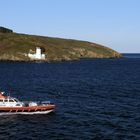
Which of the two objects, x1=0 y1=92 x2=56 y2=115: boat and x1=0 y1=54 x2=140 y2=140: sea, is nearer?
x1=0 y1=54 x2=140 y2=140: sea

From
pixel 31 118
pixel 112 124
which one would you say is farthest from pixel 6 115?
pixel 112 124

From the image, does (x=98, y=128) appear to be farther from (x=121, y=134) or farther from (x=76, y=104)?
(x=76, y=104)

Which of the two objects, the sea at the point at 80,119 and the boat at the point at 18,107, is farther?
the boat at the point at 18,107

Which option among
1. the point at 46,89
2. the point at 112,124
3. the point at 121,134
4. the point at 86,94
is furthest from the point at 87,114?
the point at 46,89

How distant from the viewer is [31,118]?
77562mm

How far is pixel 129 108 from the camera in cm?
8625

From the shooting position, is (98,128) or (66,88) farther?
(66,88)

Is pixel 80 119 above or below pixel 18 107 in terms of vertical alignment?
below

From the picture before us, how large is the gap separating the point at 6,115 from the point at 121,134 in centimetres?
2553

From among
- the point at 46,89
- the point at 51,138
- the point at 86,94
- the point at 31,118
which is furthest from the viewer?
the point at 46,89

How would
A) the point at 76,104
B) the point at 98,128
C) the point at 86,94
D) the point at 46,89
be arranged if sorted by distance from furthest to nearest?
the point at 46,89 → the point at 86,94 → the point at 76,104 → the point at 98,128

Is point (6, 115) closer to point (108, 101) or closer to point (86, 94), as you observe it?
point (108, 101)

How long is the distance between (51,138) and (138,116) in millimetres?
22415

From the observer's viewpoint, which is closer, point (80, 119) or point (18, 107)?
point (80, 119)
